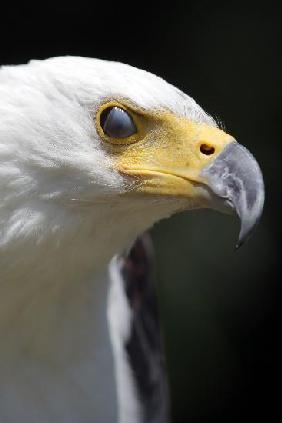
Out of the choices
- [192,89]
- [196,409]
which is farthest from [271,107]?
[196,409]

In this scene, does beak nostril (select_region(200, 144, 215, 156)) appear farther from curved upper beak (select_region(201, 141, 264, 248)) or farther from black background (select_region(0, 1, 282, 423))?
black background (select_region(0, 1, 282, 423))

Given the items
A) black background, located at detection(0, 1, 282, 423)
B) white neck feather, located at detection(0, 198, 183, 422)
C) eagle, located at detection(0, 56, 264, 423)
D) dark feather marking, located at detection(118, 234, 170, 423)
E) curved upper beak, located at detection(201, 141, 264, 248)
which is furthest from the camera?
black background, located at detection(0, 1, 282, 423)

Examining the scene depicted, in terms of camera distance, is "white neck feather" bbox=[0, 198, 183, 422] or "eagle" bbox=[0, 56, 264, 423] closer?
"eagle" bbox=[0, 56, 264, 423]

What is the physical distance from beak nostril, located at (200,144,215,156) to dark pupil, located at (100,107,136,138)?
9.4 inches

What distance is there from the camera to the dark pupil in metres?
3.66

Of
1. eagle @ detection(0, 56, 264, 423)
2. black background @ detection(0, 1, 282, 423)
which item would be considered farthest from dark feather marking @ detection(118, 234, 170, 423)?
black background @ detection(0, 1, 282, 423)

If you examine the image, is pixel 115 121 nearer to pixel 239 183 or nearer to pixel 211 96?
pixel 239 183

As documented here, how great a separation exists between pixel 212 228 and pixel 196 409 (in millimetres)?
1195

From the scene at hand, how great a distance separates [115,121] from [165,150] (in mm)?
201

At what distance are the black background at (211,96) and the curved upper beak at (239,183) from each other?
11.6ft

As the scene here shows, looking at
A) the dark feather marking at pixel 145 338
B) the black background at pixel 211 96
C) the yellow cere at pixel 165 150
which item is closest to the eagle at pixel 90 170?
the yellow cere at pixel 165 150

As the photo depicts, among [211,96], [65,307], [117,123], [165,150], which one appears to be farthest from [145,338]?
[211,96]

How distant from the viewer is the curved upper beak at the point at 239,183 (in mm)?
3514

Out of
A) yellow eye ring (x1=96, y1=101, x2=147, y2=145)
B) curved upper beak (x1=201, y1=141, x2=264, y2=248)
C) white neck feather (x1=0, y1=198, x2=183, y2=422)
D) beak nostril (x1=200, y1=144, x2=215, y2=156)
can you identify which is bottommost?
white neck feather (x1=0, y1=198, x2=183, y2=422)
